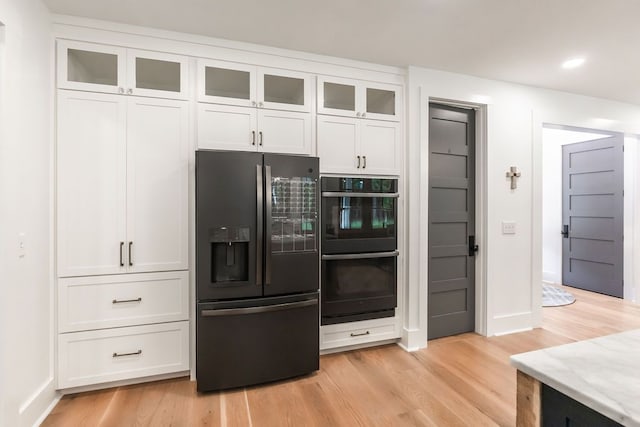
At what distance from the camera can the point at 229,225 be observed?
2193 mm

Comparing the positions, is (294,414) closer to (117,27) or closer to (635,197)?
(117,27)

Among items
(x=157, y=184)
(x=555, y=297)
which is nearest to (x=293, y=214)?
(x=157, y=184)

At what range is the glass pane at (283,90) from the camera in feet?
8.46

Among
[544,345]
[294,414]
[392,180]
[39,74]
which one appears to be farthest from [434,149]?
[39,74]

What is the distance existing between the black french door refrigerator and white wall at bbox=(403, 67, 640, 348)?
1083 mm

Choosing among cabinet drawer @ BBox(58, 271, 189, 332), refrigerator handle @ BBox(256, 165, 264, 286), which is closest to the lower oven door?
refrigerator handle @ BBox(256, 165, 264, 286)

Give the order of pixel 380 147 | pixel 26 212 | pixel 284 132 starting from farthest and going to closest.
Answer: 1. pixel 380 147
2. pixel 284 132
3. pixel 26 212

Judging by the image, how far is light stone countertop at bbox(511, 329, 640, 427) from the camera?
69cm

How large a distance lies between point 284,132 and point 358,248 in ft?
3.84

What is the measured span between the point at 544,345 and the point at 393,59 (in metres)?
3.02

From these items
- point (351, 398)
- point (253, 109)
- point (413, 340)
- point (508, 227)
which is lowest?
point (351, 398)

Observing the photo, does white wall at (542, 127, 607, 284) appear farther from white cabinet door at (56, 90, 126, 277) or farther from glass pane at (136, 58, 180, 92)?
white cabinet door at (56, 90, 126, 277)

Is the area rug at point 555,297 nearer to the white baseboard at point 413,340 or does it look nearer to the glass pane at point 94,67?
the white baseboard at point 413,340

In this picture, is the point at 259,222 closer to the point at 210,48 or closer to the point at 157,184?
the point at 157,184
